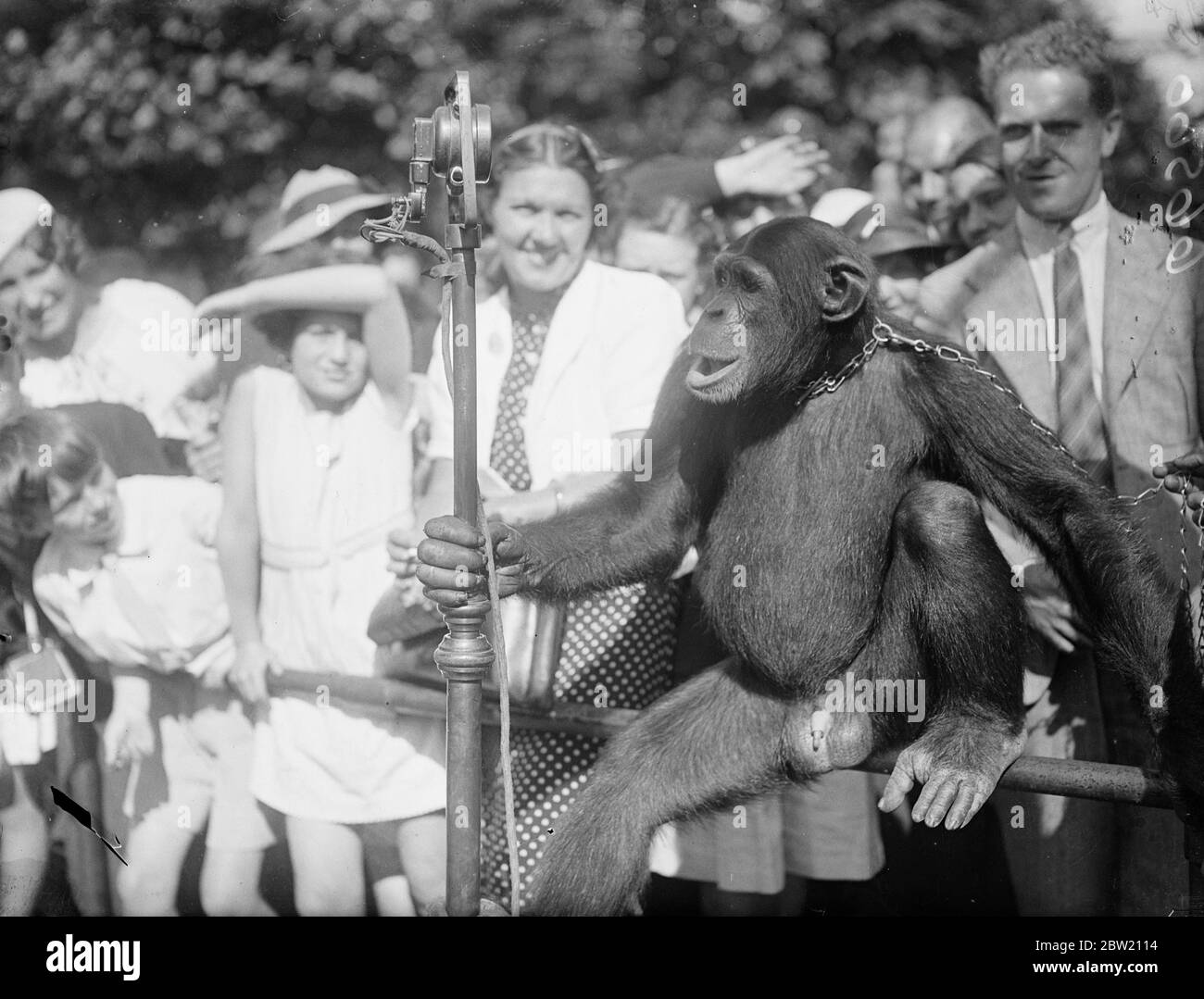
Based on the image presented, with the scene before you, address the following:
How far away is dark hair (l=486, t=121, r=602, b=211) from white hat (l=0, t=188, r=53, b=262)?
1415 mm

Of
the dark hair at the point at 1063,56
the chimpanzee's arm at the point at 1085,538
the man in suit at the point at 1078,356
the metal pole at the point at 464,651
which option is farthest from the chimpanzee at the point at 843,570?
the dark hair at the point at 1063,56

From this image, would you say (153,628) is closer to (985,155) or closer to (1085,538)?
(1085,538)

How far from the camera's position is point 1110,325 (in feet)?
12.3

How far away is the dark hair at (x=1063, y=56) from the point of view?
3.68 metres

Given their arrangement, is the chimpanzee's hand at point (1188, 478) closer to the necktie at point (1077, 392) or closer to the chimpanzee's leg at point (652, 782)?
the necktie at point (1077, 392)

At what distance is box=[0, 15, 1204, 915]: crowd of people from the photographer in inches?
152

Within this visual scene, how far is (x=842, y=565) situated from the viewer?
3330 mm

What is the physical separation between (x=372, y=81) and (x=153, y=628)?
72.6 inches

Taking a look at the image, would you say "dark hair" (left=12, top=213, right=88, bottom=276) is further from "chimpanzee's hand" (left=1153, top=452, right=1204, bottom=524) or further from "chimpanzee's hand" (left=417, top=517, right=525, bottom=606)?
"chimpanzee's hand" (left=1153, top=452, right=1204, bottom=524)

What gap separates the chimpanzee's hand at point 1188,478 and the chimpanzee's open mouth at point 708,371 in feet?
3.79
